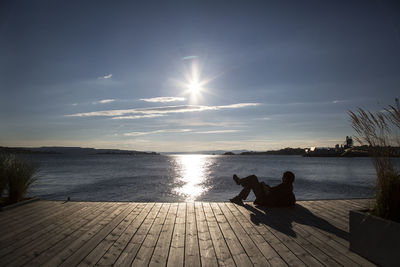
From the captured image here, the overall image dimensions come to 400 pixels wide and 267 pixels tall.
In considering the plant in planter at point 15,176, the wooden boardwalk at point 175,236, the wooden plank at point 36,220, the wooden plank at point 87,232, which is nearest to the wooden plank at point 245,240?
the wooden boardwalk at point 175,236

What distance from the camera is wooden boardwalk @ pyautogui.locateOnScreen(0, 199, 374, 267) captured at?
8.04 ft

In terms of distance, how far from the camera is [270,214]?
4371 millimetres

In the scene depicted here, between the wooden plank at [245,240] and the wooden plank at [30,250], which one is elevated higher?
the wooden plank at [245,240]

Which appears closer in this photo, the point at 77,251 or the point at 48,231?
the point at 77,251

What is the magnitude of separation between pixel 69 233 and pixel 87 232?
0.23m

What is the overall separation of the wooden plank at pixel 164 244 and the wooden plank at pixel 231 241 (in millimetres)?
705

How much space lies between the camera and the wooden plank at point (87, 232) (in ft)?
8.13

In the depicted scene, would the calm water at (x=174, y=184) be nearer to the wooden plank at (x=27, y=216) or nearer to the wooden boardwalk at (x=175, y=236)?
the wooden boardwalk at (x=175, y=236)

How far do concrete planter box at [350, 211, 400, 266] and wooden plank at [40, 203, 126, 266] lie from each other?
3.01 meters

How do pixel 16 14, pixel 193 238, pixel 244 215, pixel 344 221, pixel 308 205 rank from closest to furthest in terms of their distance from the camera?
pixel 193 238
pixel 344 221
pixel 244 215
pixel 308 205
pixel 16 14

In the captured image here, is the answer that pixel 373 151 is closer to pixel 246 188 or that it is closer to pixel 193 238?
pixel 193 238

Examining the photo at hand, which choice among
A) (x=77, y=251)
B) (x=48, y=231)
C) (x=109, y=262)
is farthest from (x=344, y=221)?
(x=48, y=231)

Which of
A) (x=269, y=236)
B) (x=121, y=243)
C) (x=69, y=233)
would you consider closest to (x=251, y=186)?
(x=269, y=236)

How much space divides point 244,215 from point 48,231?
3028 mm
